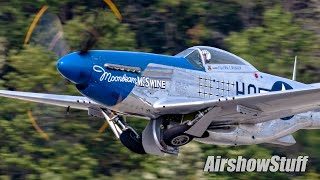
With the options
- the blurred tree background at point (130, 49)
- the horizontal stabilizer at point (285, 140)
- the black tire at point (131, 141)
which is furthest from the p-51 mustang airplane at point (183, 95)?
the blurred tree background at point (130, 49)

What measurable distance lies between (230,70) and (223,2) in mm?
10561

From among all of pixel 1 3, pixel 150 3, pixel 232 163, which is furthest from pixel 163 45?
pixel 232 163

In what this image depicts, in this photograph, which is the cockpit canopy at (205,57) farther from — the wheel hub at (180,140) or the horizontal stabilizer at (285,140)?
the horizontal stabilizer at (285,140)

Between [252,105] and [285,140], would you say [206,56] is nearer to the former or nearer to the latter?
[252,105]

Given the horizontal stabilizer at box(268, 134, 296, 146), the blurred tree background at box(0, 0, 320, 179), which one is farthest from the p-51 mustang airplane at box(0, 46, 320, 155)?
the blurred tree background at box(0, 0, 320, 179)

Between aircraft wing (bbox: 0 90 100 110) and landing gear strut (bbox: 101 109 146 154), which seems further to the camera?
aircraft wing (bbox: 0 90 100 110)

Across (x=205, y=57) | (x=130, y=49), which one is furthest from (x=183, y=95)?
(x=130, y=49)

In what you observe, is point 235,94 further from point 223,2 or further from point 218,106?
point 223,2

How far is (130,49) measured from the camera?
22922 millimetres

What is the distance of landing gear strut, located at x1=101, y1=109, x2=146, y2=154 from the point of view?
1625 cm

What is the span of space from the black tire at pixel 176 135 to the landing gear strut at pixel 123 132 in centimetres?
74

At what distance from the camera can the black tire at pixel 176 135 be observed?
613 inches

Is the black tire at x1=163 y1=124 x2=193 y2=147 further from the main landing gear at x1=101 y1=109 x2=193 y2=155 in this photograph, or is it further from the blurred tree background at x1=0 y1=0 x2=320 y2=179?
the blurred tree background at x1=0 y1=0 x2=320 y2=179

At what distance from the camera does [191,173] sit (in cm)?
1853
